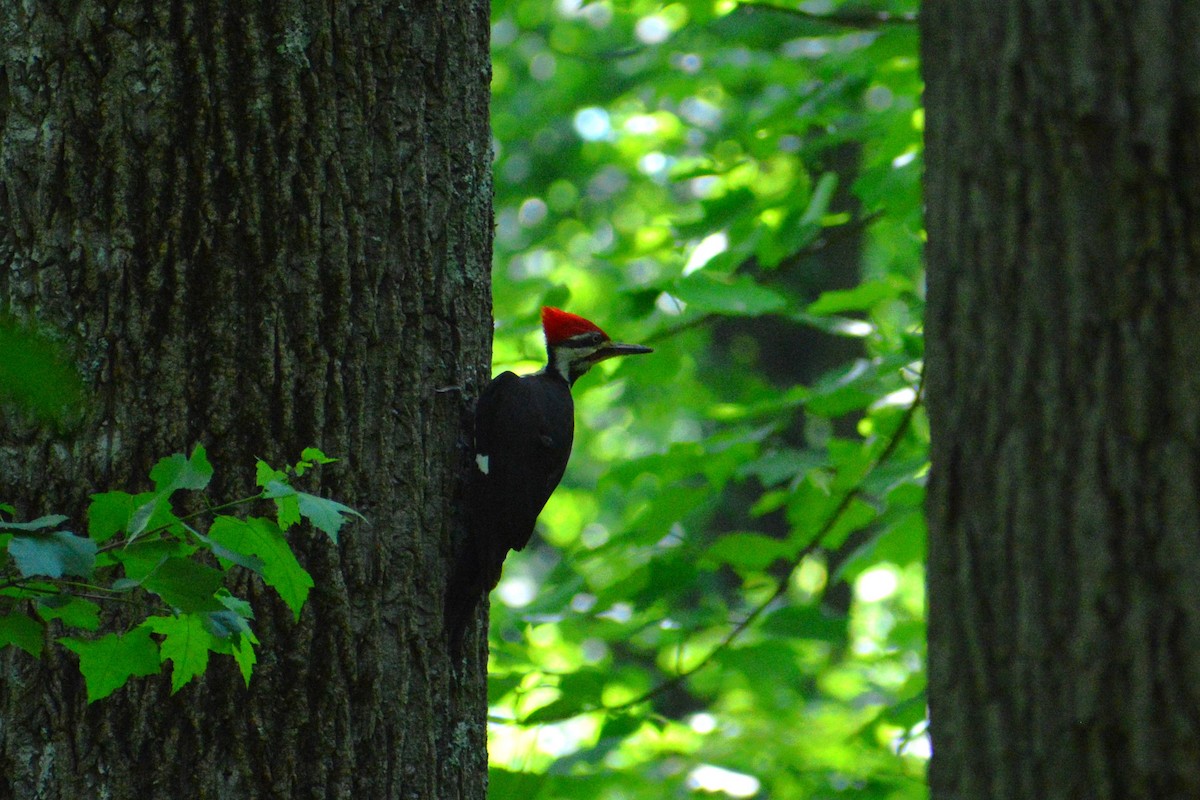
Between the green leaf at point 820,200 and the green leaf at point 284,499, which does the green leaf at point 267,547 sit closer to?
the green leaf at point 284,499

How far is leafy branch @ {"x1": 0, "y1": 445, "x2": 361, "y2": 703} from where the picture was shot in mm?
1262

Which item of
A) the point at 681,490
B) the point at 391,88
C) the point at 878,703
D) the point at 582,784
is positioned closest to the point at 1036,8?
the point at 391,88

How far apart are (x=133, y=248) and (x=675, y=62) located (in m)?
6.66

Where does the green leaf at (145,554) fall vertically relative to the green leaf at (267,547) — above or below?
below

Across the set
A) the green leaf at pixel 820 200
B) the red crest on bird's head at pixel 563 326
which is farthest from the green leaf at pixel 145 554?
the green leaf at pixel 820 200

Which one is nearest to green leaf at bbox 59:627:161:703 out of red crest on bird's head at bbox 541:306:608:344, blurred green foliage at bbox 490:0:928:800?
blurred green foliage at bbox 490:0:928:800

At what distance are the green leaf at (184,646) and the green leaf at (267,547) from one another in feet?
0.36

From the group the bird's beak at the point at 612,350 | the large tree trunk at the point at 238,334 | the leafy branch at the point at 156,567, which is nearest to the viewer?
the leafy branch at the point at 156,567

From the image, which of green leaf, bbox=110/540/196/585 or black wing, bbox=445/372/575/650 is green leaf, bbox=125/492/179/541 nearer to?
green leaf, bbox=110/540/196/585

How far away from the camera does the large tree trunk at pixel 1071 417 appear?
117 cm

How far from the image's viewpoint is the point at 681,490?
11.9 feet

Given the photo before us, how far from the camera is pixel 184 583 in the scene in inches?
51.8

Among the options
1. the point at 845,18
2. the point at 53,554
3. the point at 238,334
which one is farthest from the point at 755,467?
the point at 53,554

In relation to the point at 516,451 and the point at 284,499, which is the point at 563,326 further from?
the point at 284,499
